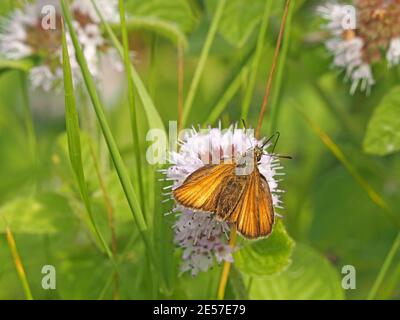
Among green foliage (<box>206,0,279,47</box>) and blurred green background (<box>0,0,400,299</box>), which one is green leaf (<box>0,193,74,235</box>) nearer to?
blurred green background (<box>0,0,400,299</box>)

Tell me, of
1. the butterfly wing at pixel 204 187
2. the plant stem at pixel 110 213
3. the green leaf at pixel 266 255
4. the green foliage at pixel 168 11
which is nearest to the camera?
the butterfly wing at pixel 204 187

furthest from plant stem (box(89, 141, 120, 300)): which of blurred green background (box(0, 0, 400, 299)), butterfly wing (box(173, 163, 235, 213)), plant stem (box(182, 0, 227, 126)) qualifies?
butterfly wing (box(173, 163, 235, 213))

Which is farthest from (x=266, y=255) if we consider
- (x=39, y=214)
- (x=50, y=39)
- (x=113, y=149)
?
(x=50, y=39)

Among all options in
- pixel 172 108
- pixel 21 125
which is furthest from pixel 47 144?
pixel 172 108

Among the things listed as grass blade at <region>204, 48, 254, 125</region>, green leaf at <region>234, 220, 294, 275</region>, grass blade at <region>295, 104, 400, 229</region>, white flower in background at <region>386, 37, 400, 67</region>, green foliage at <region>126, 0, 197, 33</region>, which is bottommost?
green leaf at <region>234, 220, 294, 275</region>

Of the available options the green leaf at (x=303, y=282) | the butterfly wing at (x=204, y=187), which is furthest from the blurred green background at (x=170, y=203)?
the butterfly wing at (x=204, y=187)

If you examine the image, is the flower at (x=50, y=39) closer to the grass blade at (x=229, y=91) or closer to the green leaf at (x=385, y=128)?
the grass blade at (x=229, y=91)
